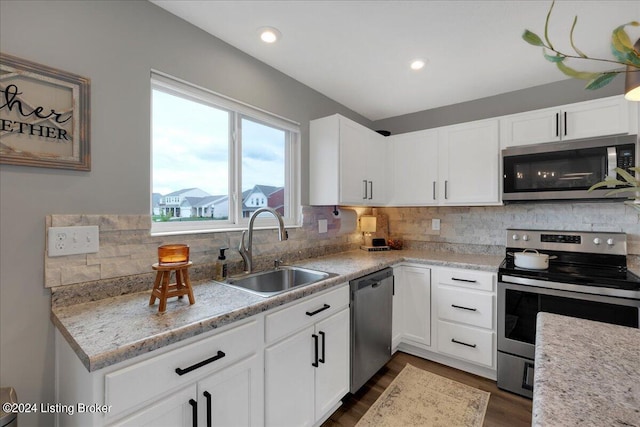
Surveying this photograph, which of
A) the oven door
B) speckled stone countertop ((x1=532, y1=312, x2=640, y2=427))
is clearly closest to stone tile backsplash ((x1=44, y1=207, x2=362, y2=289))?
speckled stone countertop ((x1=532, y1=312, x2=640, y2=427))

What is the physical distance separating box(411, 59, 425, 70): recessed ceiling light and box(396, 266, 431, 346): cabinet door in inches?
65.0

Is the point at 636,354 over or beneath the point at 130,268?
beneath

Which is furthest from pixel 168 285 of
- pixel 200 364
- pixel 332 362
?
pixel 332 362

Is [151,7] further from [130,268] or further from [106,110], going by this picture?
[130,268]

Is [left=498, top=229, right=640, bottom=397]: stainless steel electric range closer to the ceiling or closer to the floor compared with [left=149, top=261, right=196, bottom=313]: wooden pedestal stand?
closer to the floor

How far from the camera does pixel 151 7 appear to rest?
62.0 inches

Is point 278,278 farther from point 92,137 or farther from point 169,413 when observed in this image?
point 92,137

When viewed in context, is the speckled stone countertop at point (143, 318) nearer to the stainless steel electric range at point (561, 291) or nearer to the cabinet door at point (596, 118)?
the stainless steel electric range at point (561, 291)

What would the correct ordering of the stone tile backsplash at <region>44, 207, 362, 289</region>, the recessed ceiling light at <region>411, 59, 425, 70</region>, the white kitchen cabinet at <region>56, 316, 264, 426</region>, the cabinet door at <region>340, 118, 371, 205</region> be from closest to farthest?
the white kitchen cabinet at <region>56, 316, 264, 426</region>, the stone tile backsplash at <region>44, 207, 362, 289</region>, the recessed ceiling light at <region>411, 59, 425, 70</region>, the cabinet door at <region>340, 118, 371, 205</region>

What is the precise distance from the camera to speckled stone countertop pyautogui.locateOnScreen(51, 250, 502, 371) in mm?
922

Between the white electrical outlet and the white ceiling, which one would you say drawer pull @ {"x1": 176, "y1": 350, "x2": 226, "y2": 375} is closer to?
the white electrical outlet

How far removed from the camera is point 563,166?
2178 millimetres

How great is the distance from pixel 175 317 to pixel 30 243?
69 cm

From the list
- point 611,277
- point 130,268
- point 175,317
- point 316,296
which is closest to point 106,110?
point 130,268
